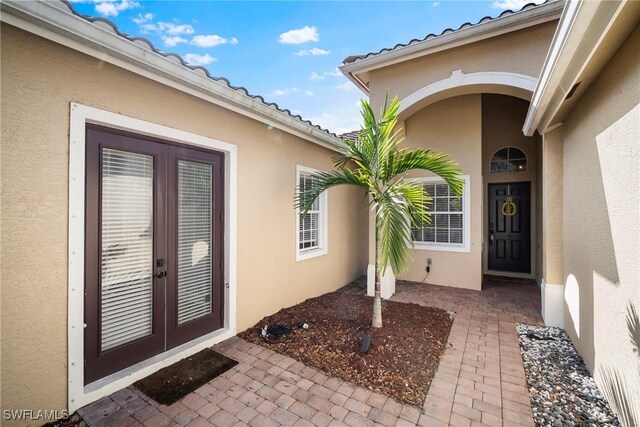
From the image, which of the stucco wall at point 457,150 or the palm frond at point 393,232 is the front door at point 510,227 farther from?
the palm frond at point 393,232

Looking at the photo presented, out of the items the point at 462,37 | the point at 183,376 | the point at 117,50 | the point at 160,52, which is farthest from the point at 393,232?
the point at 462,37

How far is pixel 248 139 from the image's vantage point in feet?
14.2

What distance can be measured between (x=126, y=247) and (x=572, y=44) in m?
4.68

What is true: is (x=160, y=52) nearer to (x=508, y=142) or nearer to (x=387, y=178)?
(x=387, y=178)

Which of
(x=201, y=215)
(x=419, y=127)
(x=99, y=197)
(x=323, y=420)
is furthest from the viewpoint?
(x=419, y=127)

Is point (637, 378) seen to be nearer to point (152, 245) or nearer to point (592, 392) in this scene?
point (592, 392)

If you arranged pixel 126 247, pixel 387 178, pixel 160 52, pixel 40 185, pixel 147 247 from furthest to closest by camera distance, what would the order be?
pixel 387 178 < pixel 147 247 < pixel 126 247 < pixel 160 52 < pixel 40 185

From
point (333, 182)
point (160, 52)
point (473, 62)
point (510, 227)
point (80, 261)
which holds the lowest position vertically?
point (80, 261)

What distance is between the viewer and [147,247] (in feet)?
10.5

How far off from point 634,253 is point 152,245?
4608 millimetres

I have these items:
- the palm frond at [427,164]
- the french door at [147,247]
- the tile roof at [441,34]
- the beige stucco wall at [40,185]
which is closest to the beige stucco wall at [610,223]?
the palm frond at [427,164]

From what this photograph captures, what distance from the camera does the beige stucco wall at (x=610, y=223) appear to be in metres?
2.24

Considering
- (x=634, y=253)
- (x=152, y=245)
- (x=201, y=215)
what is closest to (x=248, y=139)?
(x=201, y=215)

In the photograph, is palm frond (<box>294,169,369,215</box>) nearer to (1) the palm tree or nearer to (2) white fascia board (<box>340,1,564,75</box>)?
(1) the palm tree
